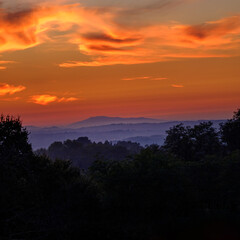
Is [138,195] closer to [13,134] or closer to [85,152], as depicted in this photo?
[13,134]

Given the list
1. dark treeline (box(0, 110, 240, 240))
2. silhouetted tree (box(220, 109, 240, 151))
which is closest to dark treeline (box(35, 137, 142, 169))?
silhouetted tree (box(220, 109, 240, 151))

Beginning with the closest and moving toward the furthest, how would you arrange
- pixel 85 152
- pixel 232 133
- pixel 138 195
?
pixel 138 195, pixel 232 133, pixel 85 152

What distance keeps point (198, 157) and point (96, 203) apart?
31237mm

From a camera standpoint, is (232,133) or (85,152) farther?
(85,152)

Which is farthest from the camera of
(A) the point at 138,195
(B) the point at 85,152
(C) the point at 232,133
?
(B) the point at 85,152

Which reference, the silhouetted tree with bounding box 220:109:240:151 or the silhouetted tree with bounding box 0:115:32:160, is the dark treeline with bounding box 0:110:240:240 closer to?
the silhouetted tree with bounding box 0:115:32:160

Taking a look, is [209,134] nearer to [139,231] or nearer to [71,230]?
[139,231]

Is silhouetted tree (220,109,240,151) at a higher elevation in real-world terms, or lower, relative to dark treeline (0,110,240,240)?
higher

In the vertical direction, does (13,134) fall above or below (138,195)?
above

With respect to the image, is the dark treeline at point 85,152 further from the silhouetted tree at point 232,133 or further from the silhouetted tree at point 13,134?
the silhouetted tree at point 13,134

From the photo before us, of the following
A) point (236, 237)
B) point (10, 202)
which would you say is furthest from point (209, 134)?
point (10, 202)

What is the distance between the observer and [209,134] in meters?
70.3

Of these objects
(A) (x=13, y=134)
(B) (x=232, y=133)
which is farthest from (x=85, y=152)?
(A) (x=13, y=134)

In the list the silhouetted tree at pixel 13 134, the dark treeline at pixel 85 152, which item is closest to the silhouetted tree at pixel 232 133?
the silhouetted tree at pixel 13 134
